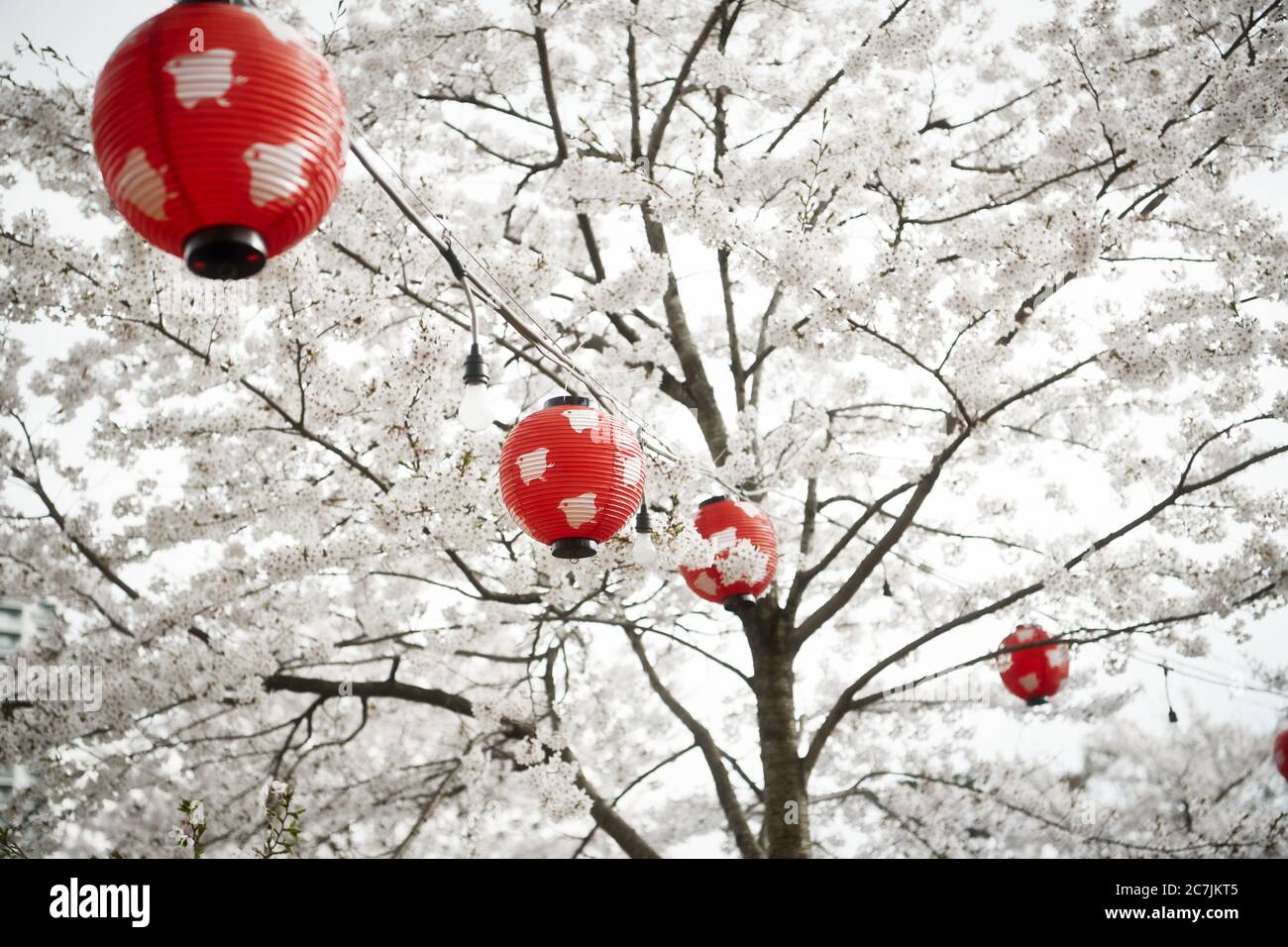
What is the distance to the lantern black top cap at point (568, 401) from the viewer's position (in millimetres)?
3568

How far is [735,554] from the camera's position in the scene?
4602 millimetres

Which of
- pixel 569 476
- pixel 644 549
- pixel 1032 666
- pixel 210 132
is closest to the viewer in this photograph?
pixel 210 132

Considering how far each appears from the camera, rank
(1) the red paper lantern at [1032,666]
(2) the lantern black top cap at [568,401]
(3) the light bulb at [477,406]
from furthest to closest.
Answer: (1) the red paper lantern at [1032,666], (2) the lantern black top cap at [568,401], (3) the light bulb at [477,406]

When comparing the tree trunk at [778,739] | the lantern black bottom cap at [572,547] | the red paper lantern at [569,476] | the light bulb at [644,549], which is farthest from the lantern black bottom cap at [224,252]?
the tree trunk at [778,739]

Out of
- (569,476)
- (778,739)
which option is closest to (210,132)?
(569,476)

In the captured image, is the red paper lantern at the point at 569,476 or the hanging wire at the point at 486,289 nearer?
the hanging wire at the point at 486,289

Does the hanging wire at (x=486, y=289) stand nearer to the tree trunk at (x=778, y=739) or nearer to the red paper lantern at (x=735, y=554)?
the red paper lantern at (x=735, y=554)

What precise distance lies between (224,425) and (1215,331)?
19.0ft

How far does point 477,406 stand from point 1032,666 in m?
4.15

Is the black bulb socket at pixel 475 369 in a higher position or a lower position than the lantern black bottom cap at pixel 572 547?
higher

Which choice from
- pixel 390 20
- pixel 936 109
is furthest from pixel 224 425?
pixel 936 109

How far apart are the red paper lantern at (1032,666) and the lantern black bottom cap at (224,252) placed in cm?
496

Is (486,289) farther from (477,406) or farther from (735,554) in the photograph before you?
(735,554)

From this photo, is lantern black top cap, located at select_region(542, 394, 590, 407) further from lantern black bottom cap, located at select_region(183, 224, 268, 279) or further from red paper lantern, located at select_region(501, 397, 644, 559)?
lantern black bottom cap, located at select_region(183, 224, 268, 279)
